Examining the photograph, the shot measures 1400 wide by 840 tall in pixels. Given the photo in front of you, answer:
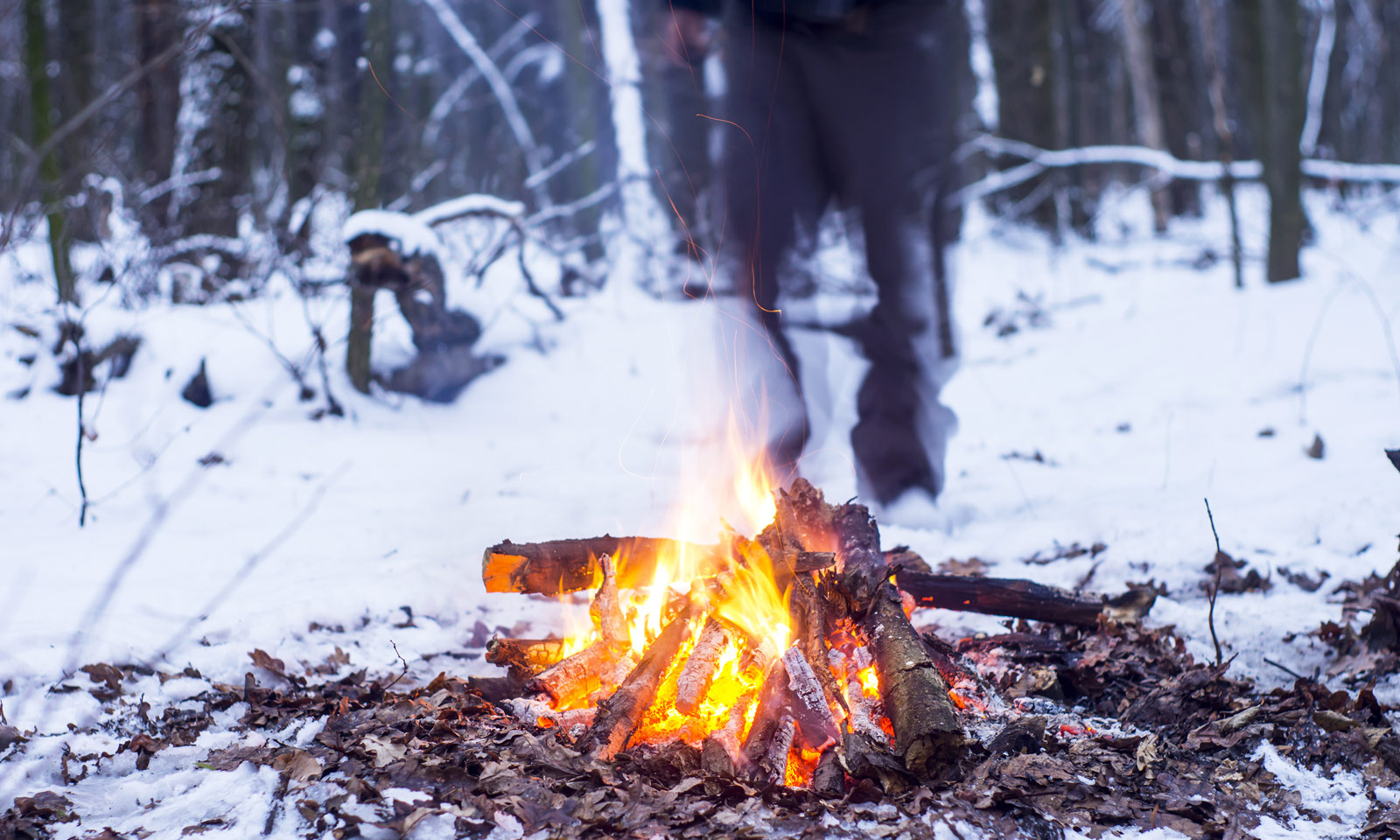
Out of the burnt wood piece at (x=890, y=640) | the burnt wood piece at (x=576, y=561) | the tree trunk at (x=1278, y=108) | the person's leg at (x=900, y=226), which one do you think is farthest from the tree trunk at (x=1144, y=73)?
the burnt wood piece at (x=576, y=561)

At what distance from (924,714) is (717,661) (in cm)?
52

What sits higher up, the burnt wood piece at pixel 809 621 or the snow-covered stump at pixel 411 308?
the snow-covered stump at pixel 411 308

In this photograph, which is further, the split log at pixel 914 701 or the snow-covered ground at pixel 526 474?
the snow-covered ground at pixel 526 474

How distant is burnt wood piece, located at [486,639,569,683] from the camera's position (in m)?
2.22

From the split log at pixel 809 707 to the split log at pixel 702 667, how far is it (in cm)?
18

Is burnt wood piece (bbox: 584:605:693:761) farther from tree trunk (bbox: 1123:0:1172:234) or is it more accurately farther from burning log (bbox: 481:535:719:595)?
tree trunk (bbox: 1123:0:1172:234)

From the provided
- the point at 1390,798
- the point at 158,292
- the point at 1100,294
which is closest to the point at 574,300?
the point at 158,292

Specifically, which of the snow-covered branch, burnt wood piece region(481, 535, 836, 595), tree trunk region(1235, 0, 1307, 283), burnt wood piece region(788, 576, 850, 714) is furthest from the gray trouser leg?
tree trunk region(1235, 0, 1307, 283)

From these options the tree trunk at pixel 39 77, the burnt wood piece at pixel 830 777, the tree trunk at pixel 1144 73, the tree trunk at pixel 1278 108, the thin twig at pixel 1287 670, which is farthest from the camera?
the tree trunk at pixel 1144 73

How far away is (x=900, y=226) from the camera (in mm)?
3387

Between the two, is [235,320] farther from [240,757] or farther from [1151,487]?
[1151,487]

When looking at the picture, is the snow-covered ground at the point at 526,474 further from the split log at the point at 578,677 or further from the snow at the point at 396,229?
the snow at the point at 396,229

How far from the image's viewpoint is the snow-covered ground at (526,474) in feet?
7.88

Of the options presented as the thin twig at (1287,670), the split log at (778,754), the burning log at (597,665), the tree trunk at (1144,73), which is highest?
the tree trunk at (1144,73)
